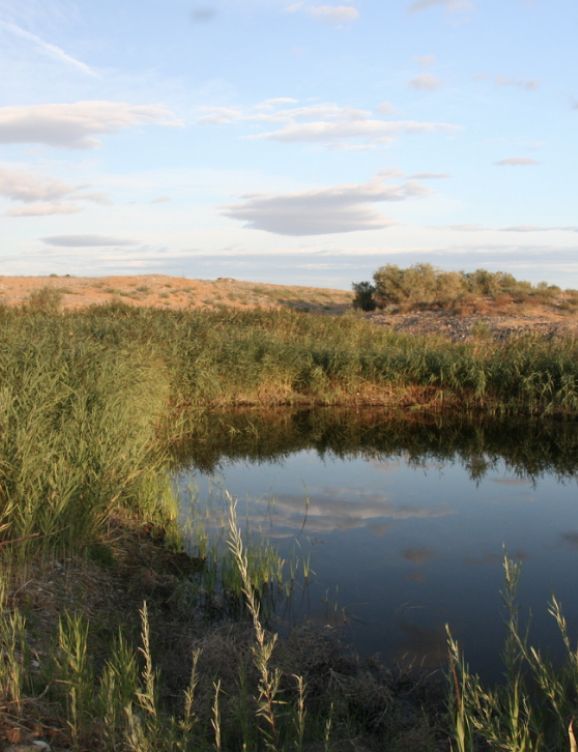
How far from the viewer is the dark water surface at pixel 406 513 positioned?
5.65 m

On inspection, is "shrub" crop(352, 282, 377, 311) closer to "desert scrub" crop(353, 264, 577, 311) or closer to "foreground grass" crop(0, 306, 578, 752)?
"desert scrub" crop(353, 264, 577, 311)

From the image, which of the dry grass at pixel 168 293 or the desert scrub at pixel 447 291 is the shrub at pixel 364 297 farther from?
the dry grass at pixel 168 293

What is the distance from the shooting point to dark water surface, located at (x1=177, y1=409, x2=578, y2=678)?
222 inches

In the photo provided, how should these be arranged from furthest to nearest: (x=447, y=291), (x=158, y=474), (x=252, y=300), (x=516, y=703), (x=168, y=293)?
(x=252, y=300) < (x=168, y=293) < (x=447, y=291) < (x=158, y=474) < (x=516, y=703)

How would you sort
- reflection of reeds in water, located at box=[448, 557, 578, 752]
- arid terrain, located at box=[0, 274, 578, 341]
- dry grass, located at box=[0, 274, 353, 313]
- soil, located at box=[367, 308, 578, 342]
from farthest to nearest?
1. dry grass, located at box=[0, 274, 353, 313]
2. arid terrain, located at box=[0, 274, 578, 341]
3. soil, located at box=[367, 308, 578, 342]
4. reflection of reeds in water, located at box=[448, 557, 578, 752]

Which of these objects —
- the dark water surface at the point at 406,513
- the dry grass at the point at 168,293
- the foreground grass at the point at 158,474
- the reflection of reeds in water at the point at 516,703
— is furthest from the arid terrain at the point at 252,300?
the reflection of reeds in water at the point at 516,703

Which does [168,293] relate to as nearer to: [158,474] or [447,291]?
[447,291]

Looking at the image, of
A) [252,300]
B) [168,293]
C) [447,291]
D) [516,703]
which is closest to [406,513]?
[516,703]

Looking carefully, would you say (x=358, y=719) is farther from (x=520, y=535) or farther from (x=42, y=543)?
(x=520, y=535)

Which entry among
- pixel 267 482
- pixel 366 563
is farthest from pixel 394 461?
pixel 366 563

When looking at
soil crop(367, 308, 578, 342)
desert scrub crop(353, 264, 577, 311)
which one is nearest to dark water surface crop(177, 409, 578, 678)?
soil crop(367, 308, 578, 342)

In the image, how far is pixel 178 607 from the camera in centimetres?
555

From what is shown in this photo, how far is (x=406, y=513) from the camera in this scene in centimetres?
872

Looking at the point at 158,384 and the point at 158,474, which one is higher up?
the point at 158,384
